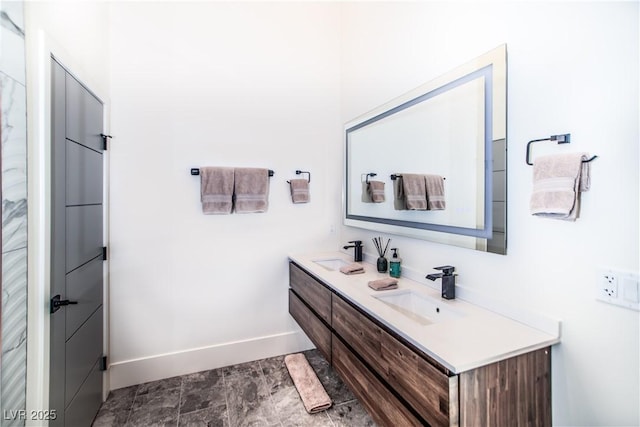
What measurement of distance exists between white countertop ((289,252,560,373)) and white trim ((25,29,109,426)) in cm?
137

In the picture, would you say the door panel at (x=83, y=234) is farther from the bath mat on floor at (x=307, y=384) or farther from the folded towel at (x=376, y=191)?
the folded towel at (x=376, y=191)

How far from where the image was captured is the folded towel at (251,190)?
2.44 m

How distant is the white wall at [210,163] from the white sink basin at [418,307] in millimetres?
1191

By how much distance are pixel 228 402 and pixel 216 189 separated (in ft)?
5.02

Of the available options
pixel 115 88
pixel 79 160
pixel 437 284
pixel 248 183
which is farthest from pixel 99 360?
pixel 437 284

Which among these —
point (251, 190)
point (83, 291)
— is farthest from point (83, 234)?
point (251, 190)

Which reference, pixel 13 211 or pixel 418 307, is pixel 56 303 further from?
pixel 418 307

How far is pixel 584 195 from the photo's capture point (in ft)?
3.58

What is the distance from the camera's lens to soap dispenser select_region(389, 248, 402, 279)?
2.00 meters

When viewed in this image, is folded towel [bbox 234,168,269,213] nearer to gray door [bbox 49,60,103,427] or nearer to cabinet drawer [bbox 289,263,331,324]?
cabinet drawer [bbox 289,263,331,324]

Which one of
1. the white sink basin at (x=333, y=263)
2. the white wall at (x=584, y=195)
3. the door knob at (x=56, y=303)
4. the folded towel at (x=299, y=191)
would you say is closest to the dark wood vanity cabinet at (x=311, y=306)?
the white sink basin at (x=333, y=263)

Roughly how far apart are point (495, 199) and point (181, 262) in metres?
2.20

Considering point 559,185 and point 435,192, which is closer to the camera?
point 559,185

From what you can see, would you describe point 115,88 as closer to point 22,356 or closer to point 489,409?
point 22,356
